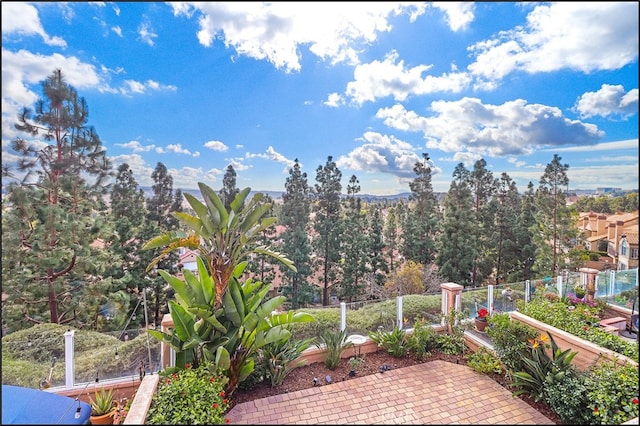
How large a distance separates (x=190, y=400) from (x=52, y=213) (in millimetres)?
7912

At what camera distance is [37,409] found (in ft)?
7.55

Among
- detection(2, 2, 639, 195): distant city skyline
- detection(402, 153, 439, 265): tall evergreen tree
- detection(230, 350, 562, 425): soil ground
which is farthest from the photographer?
detection(402, 153, 439, 265): tall evergreen tree

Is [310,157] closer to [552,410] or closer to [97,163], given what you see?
[97,163]

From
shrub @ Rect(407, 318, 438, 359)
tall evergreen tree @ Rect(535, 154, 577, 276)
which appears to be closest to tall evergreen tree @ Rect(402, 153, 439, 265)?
tall evergreen tree @ Rect(535, 154, 577, 276)

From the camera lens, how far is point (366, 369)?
421 centimetres

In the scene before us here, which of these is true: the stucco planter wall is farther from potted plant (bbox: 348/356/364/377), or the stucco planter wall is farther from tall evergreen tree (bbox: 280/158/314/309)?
tall evergreen tree (bbox: 280/158/314/309)

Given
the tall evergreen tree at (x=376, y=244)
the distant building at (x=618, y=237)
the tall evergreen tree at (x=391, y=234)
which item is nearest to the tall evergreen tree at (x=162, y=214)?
the tall evergreen tree at (x=376, y=244)

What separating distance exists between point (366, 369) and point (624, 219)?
355 centimetres

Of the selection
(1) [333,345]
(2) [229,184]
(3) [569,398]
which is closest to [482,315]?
(3) [569,398]

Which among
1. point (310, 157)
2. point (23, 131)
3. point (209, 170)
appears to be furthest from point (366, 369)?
point (310, 157)

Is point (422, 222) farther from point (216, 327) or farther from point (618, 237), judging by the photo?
point (216, 327)

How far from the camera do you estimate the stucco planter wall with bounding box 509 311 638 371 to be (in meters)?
3.50

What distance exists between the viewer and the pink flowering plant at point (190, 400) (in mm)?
2771

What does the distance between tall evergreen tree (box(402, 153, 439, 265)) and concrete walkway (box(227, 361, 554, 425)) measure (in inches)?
544
